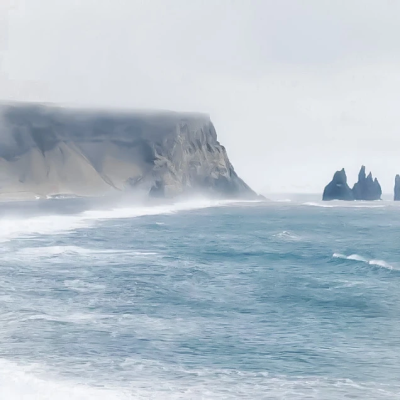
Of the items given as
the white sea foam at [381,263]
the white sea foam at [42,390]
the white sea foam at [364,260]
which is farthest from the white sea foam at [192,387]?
the white sea foam at [364,260]

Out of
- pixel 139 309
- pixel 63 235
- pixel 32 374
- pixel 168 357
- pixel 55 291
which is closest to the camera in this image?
pixel 32 374

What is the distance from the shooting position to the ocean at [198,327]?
17.4 meters

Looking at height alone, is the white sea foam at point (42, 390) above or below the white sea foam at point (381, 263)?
below

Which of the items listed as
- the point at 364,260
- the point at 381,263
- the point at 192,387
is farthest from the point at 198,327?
the point at 364,260

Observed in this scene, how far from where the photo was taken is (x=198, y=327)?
949 inches

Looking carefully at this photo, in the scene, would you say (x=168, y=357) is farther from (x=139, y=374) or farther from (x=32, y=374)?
(x=32, y=374)

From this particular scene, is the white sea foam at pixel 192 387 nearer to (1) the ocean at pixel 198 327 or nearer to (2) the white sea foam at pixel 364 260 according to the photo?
(1) the ocean at pixel 198 327

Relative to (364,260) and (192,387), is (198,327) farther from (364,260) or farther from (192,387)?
(364,260)

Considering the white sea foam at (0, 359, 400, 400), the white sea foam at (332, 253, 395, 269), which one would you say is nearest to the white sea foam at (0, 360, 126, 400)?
the white sea foam at (0, 359, 400, 400)

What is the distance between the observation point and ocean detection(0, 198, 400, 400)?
57.2ft

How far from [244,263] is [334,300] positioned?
52.3 feet

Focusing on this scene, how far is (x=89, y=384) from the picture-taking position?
56.6 ft

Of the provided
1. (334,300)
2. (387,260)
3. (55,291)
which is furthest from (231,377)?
(387,260)

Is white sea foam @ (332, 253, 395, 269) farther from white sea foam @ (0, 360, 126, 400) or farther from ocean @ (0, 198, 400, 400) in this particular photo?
white sea foam @ (0, 360, 126, 400)
